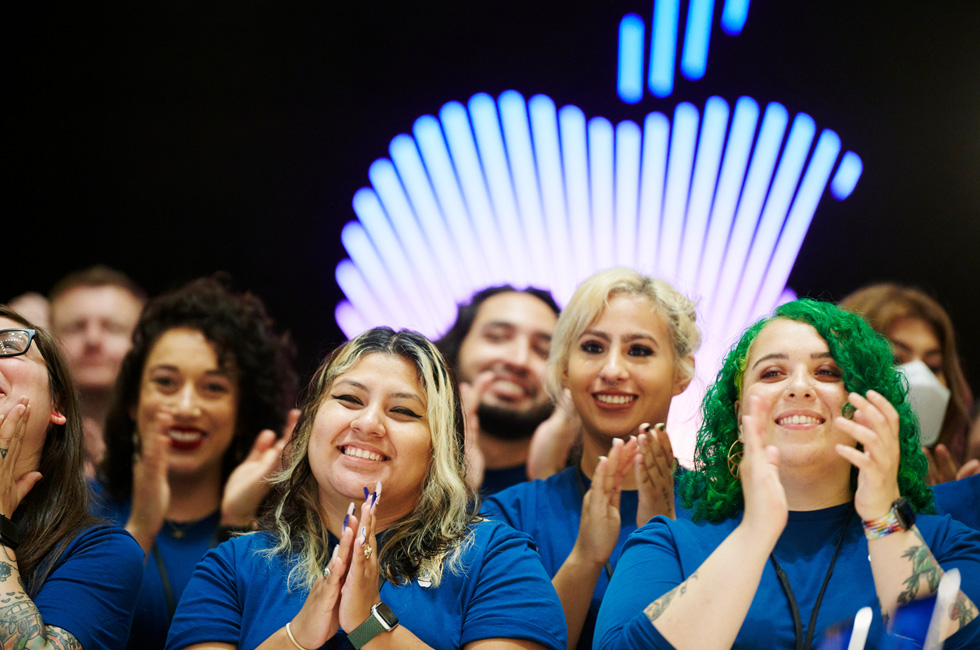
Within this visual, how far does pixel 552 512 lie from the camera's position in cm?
271

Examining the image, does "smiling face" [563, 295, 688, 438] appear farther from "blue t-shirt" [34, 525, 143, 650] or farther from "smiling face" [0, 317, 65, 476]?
"smiling face" [0, 317, 65, 476]

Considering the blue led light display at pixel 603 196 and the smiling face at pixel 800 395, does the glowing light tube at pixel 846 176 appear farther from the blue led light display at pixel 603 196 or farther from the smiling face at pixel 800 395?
the smiling face at pixel 800 395

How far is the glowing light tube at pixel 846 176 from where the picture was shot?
3650mm

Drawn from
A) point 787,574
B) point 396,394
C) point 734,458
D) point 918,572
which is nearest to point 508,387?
point 396,394

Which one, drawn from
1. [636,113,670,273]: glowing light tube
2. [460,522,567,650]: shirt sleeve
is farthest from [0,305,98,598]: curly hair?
[636,113,670,273]: glowing light tube

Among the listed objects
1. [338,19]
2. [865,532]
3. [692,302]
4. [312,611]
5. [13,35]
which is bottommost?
[312,611]

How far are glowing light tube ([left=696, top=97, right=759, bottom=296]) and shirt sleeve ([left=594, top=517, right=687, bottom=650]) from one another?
184 cm

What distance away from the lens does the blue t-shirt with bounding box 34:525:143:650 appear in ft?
6.36

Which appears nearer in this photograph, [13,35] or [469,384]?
[469,384]

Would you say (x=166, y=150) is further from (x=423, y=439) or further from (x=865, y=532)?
(x=865, y=532)

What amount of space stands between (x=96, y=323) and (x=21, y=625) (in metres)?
2.27

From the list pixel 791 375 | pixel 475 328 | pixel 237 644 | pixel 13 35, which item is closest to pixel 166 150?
pixel 13 35

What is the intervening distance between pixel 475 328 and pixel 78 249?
1.74 metres

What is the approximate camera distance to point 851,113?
365cm
